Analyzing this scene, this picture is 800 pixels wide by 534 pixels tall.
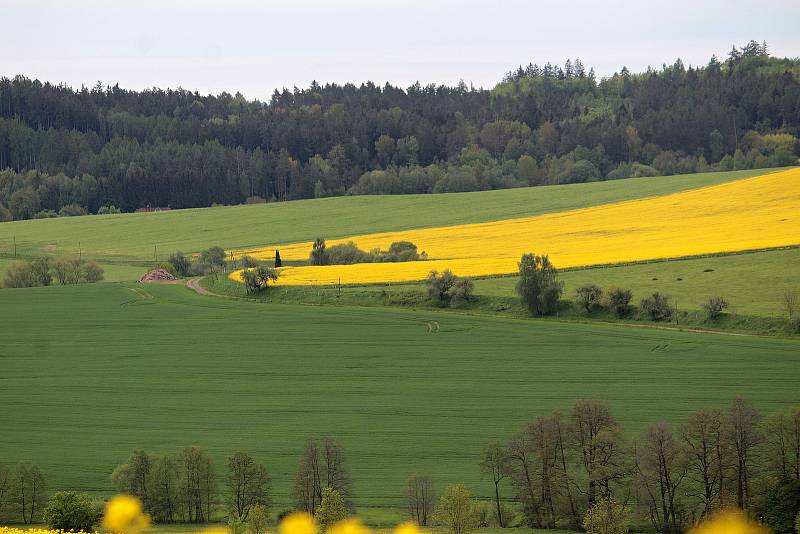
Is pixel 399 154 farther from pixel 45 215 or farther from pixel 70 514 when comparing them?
pixel 70 514

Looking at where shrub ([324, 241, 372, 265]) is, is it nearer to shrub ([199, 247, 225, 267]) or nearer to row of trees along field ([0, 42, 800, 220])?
shrub ([199, 247, 225, 267])

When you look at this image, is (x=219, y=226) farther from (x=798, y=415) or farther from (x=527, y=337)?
(x=798, y=415)

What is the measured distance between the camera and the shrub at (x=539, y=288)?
64688 millimetres

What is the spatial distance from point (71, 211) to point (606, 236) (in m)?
90.8

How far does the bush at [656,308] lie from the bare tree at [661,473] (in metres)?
22.9

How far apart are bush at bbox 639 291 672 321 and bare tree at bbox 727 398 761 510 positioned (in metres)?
21.6

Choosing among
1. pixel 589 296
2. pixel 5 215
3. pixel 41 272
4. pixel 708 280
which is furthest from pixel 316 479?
pixel 5 215

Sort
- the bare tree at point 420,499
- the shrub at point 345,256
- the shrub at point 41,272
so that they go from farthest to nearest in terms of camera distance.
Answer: the shrub at point 41,272 → the shrub at point 345,256 → the bare tree at point 420,499

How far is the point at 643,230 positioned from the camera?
9369cm

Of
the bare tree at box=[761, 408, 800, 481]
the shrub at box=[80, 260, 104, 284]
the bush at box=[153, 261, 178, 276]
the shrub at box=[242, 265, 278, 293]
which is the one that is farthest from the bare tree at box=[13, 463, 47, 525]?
the shrub at box=[80, 260, 104, 284]

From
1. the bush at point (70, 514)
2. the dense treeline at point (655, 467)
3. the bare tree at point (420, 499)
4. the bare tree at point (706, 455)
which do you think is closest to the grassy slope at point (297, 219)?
the bush at point (70, 514)

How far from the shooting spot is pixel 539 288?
64.9 metres

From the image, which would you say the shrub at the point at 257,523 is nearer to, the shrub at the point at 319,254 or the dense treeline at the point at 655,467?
the dense treeline at the point at 655,467

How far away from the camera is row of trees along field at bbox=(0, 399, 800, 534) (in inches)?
1491
